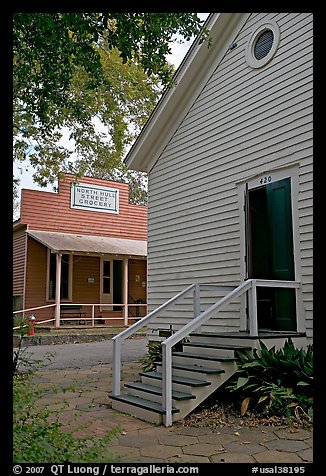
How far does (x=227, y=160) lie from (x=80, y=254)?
8.66m

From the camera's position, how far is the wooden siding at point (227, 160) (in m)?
5.98

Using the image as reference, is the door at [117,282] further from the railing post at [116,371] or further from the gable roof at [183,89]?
the railing post at [116,371]

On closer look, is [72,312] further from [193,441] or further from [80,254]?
[193,441]

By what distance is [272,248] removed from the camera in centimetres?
637

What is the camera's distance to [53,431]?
129 inches

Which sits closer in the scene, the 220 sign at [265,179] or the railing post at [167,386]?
the railing post at [167,386]

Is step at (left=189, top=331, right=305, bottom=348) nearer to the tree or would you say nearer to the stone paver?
the stone paver

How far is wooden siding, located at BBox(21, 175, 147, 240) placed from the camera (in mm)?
15148

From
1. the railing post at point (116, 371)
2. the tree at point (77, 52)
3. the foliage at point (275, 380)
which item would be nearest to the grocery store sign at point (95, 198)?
the tree at point (77, 52)

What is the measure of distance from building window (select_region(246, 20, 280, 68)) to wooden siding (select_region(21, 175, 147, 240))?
9.73m

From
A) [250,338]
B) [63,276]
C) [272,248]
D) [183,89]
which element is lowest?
[250,338]

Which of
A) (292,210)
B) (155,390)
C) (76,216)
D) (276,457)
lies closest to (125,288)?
(76,216)

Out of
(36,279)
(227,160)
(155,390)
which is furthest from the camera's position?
(36,279)
